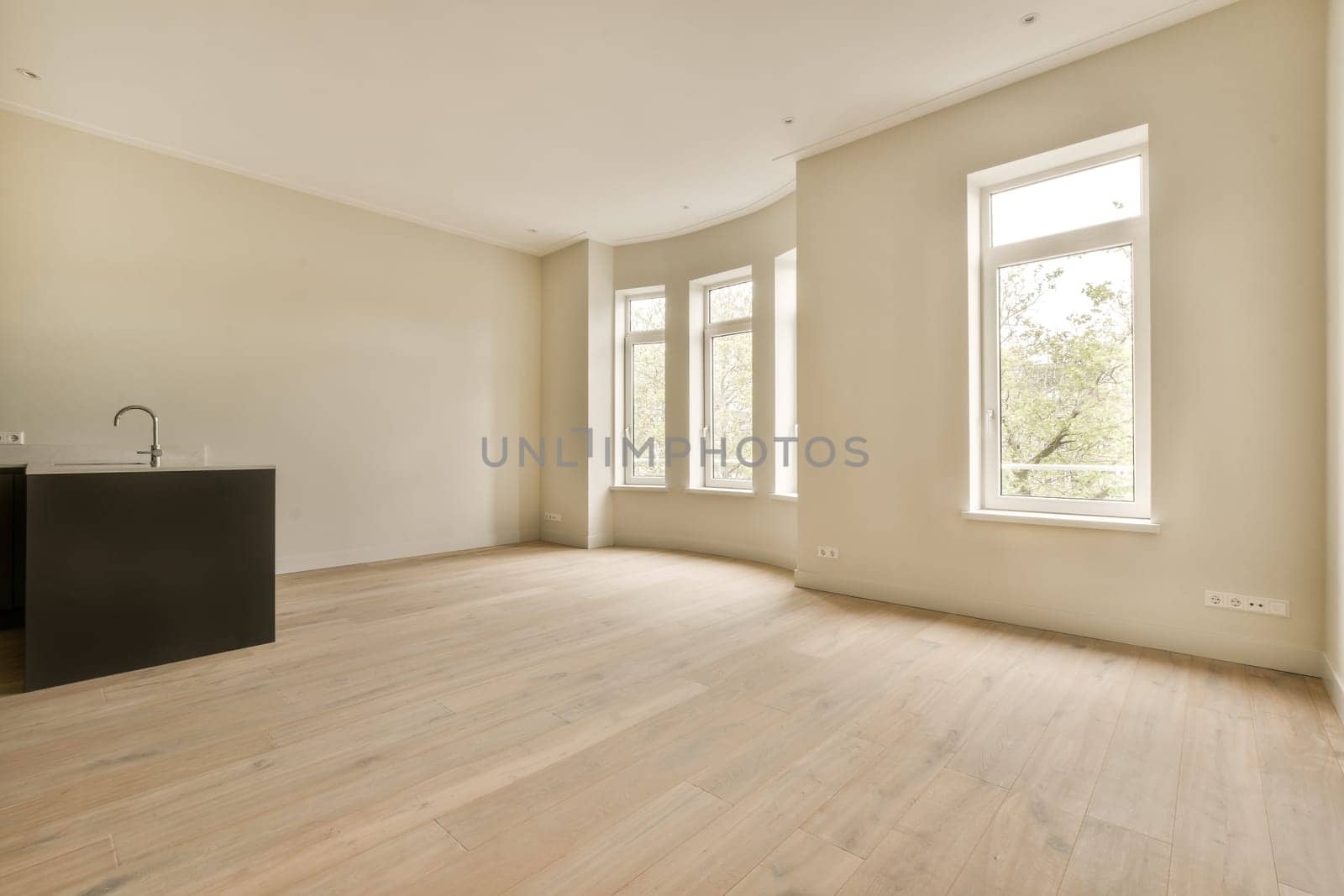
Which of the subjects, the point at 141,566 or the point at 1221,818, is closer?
the point at 1221,818

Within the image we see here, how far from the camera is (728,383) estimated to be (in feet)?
19.0

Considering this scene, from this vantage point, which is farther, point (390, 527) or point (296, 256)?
point (390, 527)

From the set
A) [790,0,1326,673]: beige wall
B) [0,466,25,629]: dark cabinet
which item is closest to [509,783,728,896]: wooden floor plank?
[790,0,1326,673]: beige wall

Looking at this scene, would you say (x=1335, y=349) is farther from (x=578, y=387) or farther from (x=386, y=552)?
(x=386, y=552)

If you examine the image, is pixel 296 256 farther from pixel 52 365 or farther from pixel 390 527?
pixel 390 527

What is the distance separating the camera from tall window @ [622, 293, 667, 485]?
628 cm

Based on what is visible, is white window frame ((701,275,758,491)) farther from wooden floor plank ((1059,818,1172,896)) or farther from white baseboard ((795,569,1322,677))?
wooden floor plank ((1059,818,1172,896))

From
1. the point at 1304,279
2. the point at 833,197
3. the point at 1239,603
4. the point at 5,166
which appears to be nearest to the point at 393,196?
the point at 5,166

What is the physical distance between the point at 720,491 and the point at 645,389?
1484mm

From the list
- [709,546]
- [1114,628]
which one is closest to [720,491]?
[709,546]

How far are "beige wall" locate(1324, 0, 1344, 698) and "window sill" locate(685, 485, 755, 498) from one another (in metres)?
3.50

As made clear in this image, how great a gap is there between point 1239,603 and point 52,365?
6804 millimetres

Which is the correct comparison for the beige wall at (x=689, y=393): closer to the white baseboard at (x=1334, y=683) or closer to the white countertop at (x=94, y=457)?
the white baseboard at (x=1334, y=683)

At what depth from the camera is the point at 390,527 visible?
555 cm
